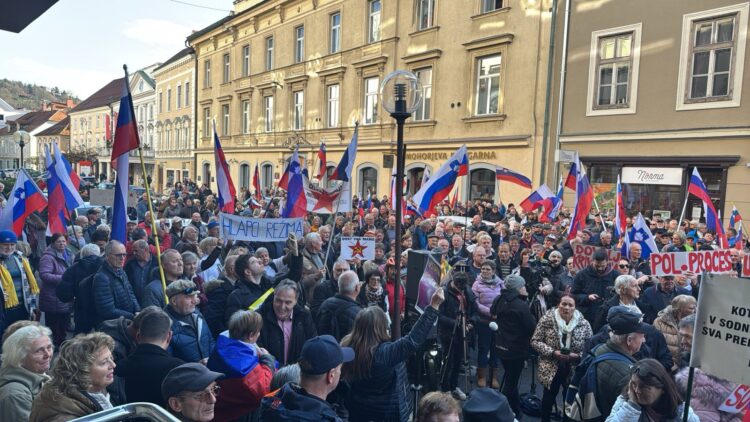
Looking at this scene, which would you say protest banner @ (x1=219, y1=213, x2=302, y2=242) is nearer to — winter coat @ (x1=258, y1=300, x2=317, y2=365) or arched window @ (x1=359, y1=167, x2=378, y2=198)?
winter coat @ (x1=258, y1=300, x2=317, y2=365)

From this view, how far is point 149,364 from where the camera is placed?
121 inches

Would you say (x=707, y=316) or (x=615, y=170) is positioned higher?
(x=615, y=170)

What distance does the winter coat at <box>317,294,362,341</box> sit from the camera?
435 centimetres

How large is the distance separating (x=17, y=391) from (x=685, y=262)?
559 cm

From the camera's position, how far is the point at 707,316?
2.95 metres

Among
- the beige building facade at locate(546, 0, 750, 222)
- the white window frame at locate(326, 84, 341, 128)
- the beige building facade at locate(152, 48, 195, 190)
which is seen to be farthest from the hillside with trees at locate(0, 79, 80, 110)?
the beige building facade at locate(546, 0, 750, 222)

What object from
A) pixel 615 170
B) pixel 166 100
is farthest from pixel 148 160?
pixel 615 170

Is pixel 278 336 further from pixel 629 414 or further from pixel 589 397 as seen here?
pixel 629 414

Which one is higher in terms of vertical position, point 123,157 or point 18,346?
point 123,157

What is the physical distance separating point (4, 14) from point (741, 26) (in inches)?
584

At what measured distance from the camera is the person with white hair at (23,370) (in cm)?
268

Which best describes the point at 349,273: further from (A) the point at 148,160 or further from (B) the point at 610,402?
(A) the point at 148,160

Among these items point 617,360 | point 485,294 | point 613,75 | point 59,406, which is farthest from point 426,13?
point 59,406

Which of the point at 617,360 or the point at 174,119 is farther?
the point at 174,119
